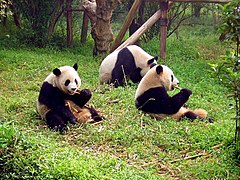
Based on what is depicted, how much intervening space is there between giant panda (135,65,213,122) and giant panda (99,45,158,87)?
1.55 metres

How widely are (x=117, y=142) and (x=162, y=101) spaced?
39.3 inches

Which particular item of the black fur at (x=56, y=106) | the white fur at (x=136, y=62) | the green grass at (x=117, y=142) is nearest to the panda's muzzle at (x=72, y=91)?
the black fur at (x=56, y=106)

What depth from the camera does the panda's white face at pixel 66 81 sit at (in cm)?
496

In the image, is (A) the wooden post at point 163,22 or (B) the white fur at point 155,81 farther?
(A) the wooden post at point 163,22

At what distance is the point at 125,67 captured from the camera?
274 inches

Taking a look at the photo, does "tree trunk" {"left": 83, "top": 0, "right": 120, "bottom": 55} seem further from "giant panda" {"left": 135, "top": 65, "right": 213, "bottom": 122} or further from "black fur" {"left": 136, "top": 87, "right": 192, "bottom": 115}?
"black fur" {"left": 136, "top": 87, "right": 192, "bottom": 115}

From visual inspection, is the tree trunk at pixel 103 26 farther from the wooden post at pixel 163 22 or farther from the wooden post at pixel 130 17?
the wooden post at pixel 163 22

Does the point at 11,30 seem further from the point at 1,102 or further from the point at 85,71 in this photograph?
the point at 1,102

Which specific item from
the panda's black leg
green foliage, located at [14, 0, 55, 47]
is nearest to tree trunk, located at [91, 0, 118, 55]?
green foliage, located at [14, 0, 55, 47]

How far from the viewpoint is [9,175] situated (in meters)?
3.55

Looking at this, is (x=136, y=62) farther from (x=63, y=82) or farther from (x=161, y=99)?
(x=63, y=82)

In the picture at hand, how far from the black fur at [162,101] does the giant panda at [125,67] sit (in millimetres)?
1660

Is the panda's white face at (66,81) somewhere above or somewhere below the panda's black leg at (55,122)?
above

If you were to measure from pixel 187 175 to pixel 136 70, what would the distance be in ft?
11.1
